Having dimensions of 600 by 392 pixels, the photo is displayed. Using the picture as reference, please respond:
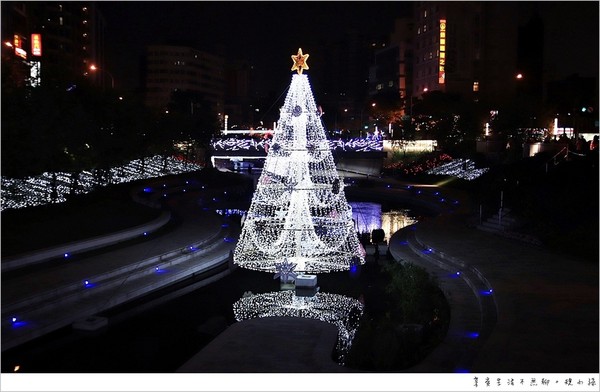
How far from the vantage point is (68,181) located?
1364 inches

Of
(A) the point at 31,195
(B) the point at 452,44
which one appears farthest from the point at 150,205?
(B) the point at 452,44

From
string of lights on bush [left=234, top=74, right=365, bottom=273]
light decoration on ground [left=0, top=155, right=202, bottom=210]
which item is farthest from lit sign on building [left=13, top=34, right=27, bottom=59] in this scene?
string of lights on bush [left=234, top=74, right=365, bottom=273]

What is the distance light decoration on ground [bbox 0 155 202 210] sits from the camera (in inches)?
989

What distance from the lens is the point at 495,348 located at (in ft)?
35.1

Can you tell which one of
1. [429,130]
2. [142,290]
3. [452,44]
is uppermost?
A: [452,44]

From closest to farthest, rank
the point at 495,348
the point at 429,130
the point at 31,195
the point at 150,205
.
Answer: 1. the point at 495,348
2. the point at 31,195
3. the point at 150,205
4. the point at 429,130

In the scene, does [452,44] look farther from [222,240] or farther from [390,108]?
[222,240]

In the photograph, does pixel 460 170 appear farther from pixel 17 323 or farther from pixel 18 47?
pixel 17 323

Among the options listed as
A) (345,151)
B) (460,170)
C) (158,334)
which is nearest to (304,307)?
(158,334)

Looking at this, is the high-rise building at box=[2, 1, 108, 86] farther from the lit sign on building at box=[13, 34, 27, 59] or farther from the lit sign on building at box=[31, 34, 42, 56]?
the lit sign on building at box=[13, 34, 27, 59]

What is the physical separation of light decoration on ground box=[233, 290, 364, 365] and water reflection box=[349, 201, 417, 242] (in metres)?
10.9

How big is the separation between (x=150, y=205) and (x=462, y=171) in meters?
24.8

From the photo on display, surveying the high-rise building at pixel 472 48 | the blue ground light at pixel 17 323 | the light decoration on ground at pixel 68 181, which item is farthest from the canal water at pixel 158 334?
the high-rise building at pixel 472 48

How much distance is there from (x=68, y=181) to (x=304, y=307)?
73.1ft
